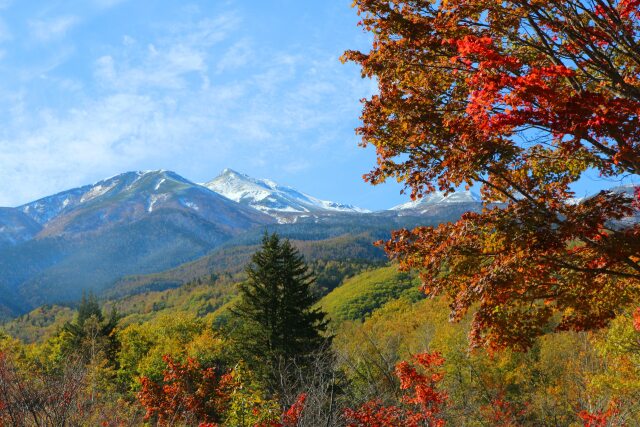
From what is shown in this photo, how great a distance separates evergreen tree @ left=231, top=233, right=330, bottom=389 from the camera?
98.2 ft

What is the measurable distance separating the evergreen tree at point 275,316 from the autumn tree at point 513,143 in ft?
71.4

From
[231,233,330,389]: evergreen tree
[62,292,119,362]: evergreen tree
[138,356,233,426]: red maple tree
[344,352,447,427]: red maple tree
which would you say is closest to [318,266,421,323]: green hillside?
[62,292,119,362]: evergreen tree

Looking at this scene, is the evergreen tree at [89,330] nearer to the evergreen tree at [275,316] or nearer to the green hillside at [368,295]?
the evergreen tree at [275,316]

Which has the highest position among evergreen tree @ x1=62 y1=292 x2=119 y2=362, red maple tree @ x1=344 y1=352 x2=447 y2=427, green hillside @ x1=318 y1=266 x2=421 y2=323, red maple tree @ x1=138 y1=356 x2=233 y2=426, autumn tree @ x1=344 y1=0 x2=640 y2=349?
autumn tree @ x1=344 y1=0 x2=640 y2=349

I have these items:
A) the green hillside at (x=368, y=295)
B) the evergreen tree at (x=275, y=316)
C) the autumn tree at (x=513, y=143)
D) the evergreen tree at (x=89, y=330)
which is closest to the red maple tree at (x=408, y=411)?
the autumn tree at (x=513, y=143)

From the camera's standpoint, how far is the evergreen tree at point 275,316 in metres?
29.9

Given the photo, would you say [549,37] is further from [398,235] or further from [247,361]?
[247,361]

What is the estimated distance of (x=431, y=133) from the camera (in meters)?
8.23

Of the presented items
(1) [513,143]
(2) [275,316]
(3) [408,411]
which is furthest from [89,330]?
(1) [513,143]

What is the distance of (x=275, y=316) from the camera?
31391mm

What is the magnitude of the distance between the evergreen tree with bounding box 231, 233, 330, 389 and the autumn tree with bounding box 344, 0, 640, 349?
71.4 feet

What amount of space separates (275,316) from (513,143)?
25.9 metres

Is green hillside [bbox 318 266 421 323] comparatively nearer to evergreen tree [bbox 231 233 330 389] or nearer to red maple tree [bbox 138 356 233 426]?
evergreen tree [bbox 231 233 330 389]

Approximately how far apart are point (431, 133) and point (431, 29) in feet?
5.73
